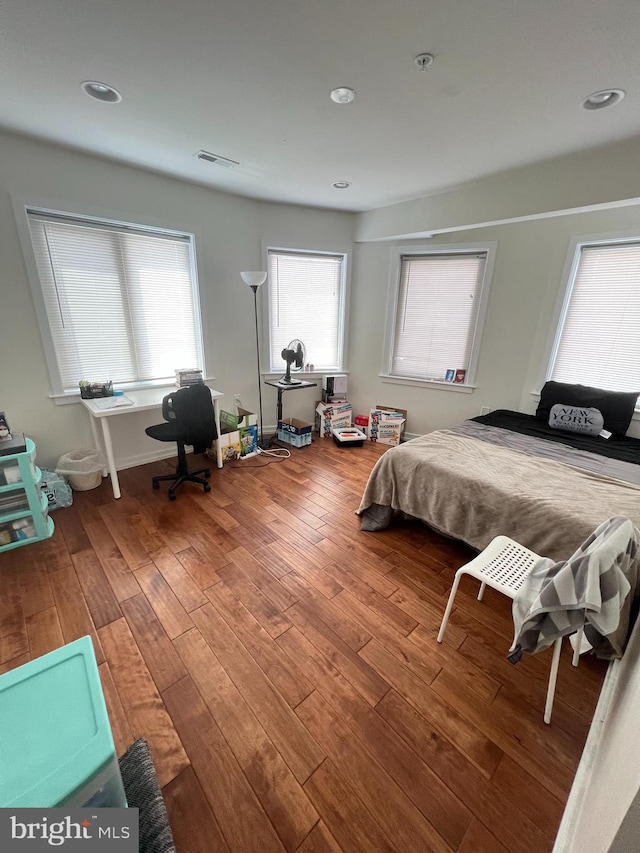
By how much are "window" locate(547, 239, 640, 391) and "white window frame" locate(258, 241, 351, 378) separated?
2335mm

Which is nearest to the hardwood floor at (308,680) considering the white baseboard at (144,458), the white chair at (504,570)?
the white chair at (504,570)

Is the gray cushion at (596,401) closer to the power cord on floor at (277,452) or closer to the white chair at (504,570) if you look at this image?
the white chair at (504,570)

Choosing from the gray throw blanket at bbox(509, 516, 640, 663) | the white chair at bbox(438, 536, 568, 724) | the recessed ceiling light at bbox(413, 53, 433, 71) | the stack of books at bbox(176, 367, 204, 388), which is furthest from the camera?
the stack of books at bbox(176, 367, 204, 388)

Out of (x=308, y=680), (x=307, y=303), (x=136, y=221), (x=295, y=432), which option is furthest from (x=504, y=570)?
(x=136, y=221)

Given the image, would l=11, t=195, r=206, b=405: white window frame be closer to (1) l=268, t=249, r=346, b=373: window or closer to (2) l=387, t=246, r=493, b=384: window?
(1) l=268, t=249, r=346, b=373: window

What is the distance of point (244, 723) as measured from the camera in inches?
52.2

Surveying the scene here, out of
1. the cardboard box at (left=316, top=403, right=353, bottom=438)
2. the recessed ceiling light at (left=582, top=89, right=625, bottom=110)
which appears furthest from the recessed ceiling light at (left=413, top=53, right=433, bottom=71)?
the cardboard box at (left=316, top=403, right=353, bottom=438)

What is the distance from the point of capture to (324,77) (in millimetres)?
1701

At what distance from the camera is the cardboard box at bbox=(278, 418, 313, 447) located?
4018 mm

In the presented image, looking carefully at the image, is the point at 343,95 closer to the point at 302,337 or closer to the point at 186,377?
the point at 186,377

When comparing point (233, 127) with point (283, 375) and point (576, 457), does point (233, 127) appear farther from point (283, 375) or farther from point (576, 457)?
point (576, 457)

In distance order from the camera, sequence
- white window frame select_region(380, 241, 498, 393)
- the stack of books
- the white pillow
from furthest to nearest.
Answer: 1. white window frame select_region(380, 241, 498, 393)
2. the stack of books
3. the white pillow

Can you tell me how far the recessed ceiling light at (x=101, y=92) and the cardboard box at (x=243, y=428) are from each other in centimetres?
243

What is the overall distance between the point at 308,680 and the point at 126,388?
291 centimetres
